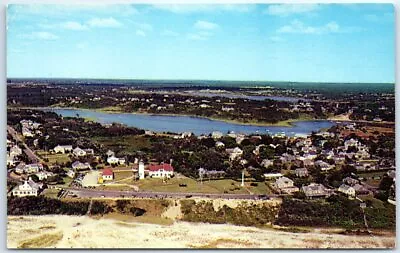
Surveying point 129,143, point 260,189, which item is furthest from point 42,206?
point 260,189

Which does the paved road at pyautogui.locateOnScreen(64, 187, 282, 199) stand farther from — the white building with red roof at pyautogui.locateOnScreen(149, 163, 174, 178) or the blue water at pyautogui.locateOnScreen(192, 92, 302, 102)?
the blue water at pyautogui.locateOnScreen(192, 92, 302, 102)

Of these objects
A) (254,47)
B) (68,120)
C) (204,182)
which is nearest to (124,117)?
(68,120)

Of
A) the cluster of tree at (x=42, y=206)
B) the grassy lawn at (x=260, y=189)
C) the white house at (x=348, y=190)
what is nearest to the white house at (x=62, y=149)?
the cluster of tree at (x=42, y=206)

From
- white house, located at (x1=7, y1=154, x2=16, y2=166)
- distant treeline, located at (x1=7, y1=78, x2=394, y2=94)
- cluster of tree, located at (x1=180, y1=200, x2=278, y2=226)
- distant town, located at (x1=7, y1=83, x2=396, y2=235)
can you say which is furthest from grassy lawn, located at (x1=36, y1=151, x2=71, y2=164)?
cluster of tree, located at (x1=180, y1=200, x2=278, y2=226)

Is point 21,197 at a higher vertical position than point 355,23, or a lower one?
lower

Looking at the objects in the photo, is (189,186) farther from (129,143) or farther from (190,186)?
(129,143)

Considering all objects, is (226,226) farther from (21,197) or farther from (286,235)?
(21,197)
